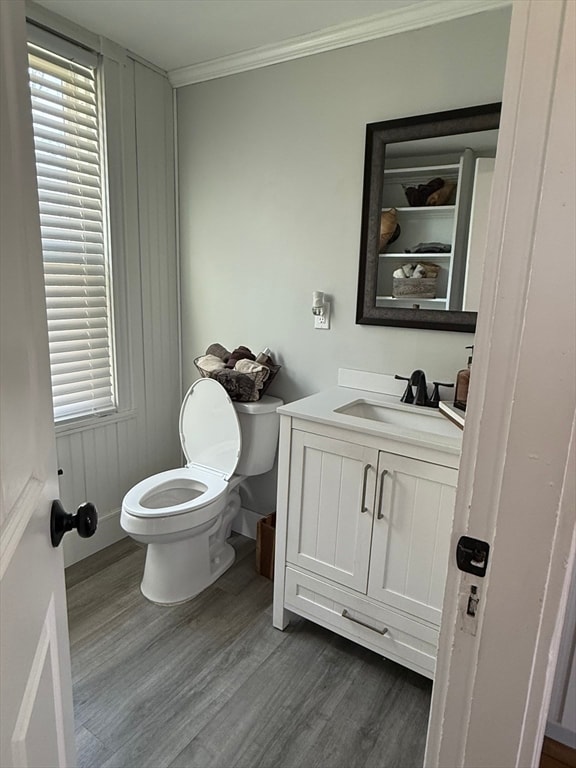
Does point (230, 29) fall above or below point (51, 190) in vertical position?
above

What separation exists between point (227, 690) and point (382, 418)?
113 centimetres

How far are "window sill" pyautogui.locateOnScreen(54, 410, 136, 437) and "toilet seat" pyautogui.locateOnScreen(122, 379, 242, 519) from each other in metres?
0.34

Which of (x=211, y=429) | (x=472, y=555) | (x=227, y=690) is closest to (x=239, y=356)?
(x=211, y=429)

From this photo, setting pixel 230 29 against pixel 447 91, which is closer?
pixel 447 91

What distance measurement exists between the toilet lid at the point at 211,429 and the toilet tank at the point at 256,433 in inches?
1.6

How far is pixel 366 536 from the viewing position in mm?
1637

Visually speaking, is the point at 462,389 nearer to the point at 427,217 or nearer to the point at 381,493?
the point at 381,493

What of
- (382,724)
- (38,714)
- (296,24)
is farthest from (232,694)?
(296,24)

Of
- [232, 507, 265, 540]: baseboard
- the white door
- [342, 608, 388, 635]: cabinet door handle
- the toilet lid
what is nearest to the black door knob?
the white door

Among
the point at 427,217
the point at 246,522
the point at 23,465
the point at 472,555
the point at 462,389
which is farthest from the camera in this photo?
the point at 246,522

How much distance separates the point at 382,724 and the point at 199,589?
93cm

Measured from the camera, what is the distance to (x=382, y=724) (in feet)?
5.00

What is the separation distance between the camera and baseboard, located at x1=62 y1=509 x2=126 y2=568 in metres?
2.27

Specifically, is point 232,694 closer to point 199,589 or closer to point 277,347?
point 199,589
